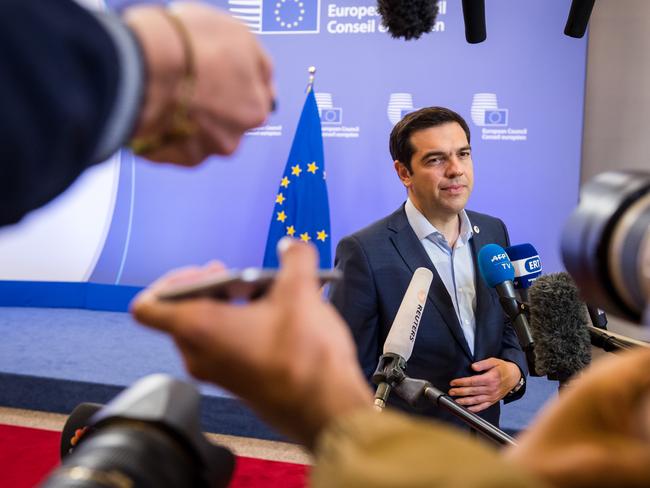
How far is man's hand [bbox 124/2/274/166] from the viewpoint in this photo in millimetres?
606

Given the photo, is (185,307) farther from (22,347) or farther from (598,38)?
(598,38)

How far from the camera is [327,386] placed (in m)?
0.47

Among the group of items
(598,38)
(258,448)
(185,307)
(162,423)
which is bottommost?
(258,448)

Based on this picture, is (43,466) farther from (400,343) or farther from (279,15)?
(279,15)

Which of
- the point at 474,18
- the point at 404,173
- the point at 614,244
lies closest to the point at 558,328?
the point at 474,18

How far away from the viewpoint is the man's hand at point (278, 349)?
1.48 ft

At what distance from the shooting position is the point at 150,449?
54 centimetres

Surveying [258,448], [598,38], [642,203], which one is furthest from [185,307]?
[598,38]

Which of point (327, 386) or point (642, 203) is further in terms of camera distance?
point (642, 203)

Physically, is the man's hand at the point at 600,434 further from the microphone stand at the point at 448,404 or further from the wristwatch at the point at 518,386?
the wristwatch at the point at 518,386

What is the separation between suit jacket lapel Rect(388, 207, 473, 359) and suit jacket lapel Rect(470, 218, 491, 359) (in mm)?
66

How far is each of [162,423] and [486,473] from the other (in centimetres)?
29

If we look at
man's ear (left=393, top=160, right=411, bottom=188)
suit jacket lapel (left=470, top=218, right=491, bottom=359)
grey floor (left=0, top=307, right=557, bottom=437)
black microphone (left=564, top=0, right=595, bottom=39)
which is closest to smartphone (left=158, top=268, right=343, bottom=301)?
black microphone (left=564, top=0, right=595, bottom=39)

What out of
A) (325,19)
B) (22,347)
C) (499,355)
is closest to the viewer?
(499,355)
